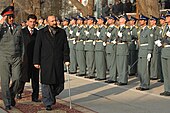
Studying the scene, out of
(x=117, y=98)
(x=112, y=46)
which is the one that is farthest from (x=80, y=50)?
(x=117, y=98)

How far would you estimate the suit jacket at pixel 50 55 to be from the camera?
868 centimetres

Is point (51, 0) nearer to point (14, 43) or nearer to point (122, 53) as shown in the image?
point (122, 53)

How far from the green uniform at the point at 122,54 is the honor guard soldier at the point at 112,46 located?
245 millimetres

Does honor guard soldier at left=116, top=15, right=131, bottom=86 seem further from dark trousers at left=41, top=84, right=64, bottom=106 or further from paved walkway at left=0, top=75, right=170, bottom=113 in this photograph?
dark trousers at left=41, top=84, right=64, bottom=106

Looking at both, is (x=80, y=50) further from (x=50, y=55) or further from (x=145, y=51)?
(x=50, y=55)

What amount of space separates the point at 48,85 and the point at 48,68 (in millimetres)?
370

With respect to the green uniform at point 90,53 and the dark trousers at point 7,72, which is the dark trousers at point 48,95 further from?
the green uniform at point 90,53

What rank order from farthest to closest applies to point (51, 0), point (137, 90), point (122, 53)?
point (51, 0), point (122, 53), point (137, 90)

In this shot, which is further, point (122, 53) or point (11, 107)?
point (122, 53)

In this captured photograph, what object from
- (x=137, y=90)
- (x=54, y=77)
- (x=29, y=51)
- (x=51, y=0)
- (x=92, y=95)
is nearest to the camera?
(x=54, y=77)

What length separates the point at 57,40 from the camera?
28.9 feet

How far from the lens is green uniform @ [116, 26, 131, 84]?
1234 centimetres

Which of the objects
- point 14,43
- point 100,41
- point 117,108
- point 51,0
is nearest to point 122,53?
point 100,41

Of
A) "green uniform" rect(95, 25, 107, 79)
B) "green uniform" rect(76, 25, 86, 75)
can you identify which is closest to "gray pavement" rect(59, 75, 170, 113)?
"green uniform" rect(95, 25, 107, 79)
